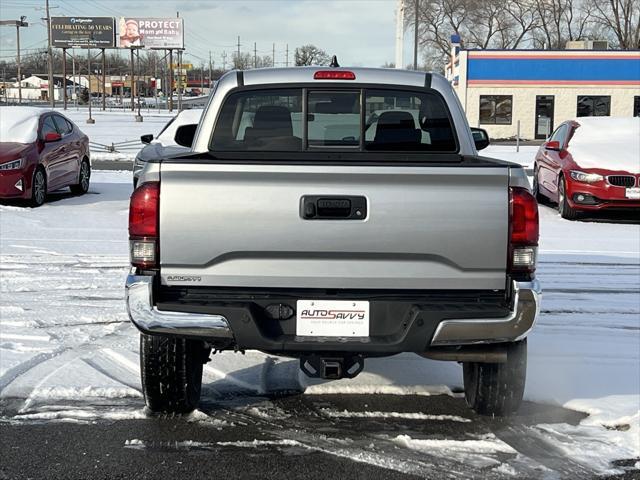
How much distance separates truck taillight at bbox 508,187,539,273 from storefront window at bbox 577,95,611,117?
39.5 meters

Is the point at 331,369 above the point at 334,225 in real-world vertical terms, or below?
below

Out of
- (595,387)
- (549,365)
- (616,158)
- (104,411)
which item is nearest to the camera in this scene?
(104,411)

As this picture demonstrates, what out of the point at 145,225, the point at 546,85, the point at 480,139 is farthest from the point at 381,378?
the point at 546,85

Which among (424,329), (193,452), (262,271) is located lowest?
(193,452)

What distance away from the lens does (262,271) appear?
13.1 feet

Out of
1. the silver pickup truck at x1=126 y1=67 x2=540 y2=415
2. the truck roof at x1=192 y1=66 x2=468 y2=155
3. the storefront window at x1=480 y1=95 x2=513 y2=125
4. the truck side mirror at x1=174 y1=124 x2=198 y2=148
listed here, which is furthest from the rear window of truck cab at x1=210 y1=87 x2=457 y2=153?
the storefront window at x1=480 y1=95 x2=513 y2=125

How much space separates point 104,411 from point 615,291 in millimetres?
5243

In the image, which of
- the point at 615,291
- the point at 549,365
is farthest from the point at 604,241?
the point at 549,365

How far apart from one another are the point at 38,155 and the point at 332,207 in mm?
10937

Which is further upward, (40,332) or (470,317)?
(470,317)

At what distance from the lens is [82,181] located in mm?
15820

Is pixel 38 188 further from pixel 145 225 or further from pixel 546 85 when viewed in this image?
pixel 546 85

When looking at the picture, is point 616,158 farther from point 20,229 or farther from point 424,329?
point 424,329

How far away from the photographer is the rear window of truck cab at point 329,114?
17.2ft
